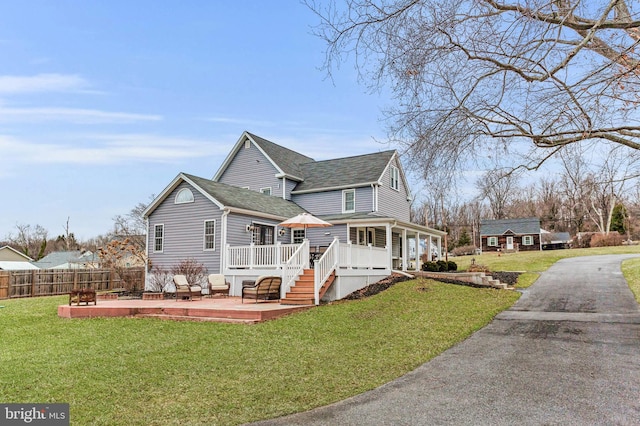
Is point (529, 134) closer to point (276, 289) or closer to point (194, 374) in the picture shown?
point (194, 374)

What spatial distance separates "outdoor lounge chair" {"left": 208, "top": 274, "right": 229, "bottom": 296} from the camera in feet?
47.6

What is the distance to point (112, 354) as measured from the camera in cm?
721

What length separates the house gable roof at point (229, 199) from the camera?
16.5 m

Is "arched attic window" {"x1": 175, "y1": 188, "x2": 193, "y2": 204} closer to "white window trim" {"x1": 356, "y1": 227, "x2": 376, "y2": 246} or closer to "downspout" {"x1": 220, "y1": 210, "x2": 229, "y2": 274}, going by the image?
"downspout" {"x1": 220, "y1": 210, "x2": 229, "y2": 274}

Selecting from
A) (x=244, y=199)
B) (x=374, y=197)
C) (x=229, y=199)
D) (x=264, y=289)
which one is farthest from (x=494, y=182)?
(x=374, y=197)

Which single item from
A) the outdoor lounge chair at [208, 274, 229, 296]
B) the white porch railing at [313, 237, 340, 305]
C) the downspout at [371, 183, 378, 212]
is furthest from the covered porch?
the downspout at [371, 183, 378, 212]

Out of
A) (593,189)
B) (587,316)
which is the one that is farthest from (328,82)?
(587,316)

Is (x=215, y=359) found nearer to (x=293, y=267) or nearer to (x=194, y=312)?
(x=194, y=312)

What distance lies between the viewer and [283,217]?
61.8ft

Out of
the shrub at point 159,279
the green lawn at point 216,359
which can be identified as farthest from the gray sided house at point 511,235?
the shrub at point 159,279

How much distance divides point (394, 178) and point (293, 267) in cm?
1178

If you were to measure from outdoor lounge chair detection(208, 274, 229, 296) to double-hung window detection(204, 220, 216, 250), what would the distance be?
6.50 feet

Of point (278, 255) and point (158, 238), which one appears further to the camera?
point (158, 238)

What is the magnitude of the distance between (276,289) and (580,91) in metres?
9.70
